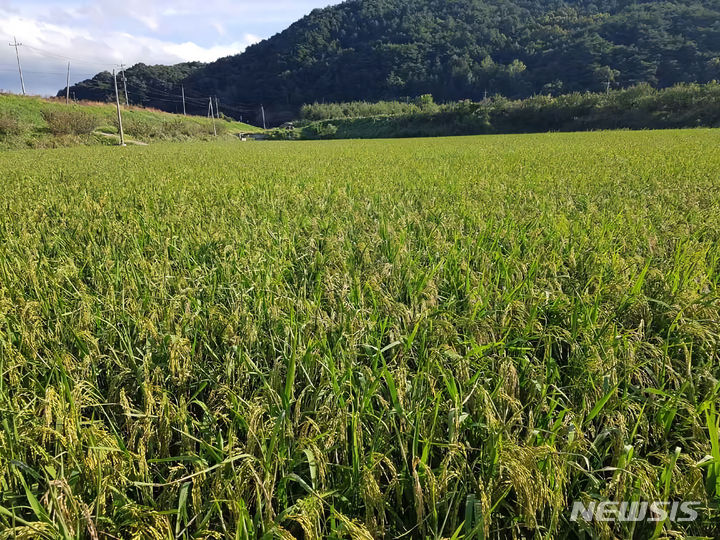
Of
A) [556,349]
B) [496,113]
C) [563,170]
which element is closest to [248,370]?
[556,349]

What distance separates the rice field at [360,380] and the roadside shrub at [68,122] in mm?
39819

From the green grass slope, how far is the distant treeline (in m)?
21.0

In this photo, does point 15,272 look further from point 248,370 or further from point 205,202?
point 205,202

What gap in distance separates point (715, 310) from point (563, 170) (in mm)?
6538

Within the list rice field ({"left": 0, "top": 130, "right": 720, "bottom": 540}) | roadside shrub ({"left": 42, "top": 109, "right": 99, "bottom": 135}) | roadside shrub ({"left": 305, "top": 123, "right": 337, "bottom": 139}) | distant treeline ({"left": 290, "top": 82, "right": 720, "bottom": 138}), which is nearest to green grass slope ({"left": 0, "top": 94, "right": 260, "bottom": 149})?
roadside shrub ({"left": 42, "top": 109, "right": 99, "bottom": 135})

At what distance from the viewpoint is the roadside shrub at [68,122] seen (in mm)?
34688

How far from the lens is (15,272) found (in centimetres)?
262

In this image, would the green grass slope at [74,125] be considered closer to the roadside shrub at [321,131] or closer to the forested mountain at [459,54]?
the roadside shrub at [321,131]

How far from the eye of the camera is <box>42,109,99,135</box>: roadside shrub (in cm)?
3469

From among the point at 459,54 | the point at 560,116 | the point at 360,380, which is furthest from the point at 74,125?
the point at 459,54

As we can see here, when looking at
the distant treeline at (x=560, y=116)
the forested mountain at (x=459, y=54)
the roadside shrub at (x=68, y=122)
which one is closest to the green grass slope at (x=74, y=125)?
the roadside shrub at (x=68, y=122)

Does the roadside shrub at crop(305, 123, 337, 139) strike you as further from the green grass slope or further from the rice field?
the rice field

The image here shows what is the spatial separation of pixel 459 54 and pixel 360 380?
136381 mm

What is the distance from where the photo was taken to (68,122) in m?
35.9
